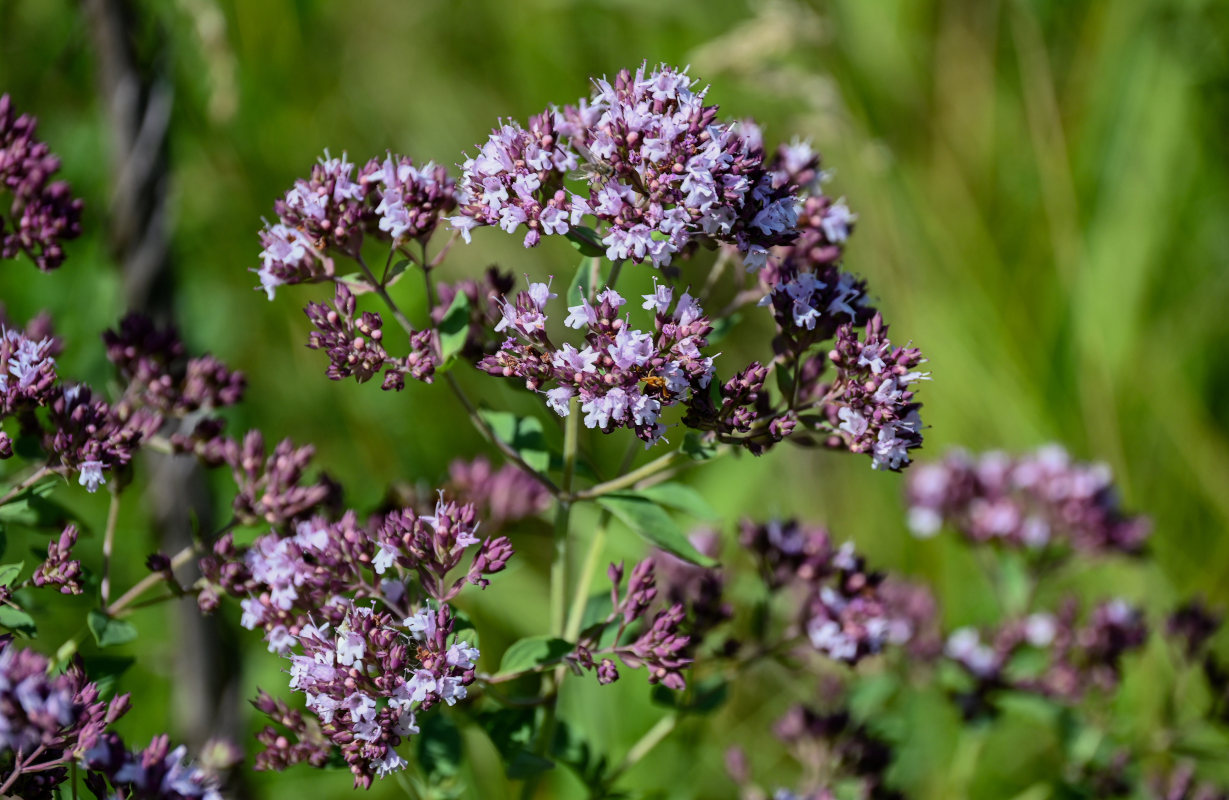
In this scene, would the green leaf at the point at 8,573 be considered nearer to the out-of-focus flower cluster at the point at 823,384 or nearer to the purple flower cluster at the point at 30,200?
the purple flower cluster at the point at 30,200

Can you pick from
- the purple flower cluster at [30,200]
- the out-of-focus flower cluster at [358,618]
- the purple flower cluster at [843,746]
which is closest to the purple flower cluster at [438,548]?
the out-of-focus flower cluster at [358,618]

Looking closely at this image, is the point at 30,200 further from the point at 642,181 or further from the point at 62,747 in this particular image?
the point at 642,181

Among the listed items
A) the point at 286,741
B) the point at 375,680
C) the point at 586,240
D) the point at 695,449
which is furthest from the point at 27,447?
the point at 695,449

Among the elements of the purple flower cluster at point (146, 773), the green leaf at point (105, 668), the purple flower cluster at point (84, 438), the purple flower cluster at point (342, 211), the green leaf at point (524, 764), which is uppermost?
the purple flower cluster at point (342, 211)

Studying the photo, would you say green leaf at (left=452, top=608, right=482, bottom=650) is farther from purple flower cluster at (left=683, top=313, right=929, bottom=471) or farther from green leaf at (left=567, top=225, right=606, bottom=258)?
green leaf at (left=567, top=225, right=606, bottom=258)

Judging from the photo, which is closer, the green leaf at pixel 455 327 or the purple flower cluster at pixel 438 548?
the purple flower cluster at pixel 438 548

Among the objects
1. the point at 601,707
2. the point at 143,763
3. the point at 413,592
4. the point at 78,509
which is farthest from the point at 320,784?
the point at 143,763

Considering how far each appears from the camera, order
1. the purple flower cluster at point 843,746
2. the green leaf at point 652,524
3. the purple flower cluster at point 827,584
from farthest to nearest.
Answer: the purple flower cluster at point 843,746, the purple flower cluster at point 827,584, the green leaf at point 652,524
